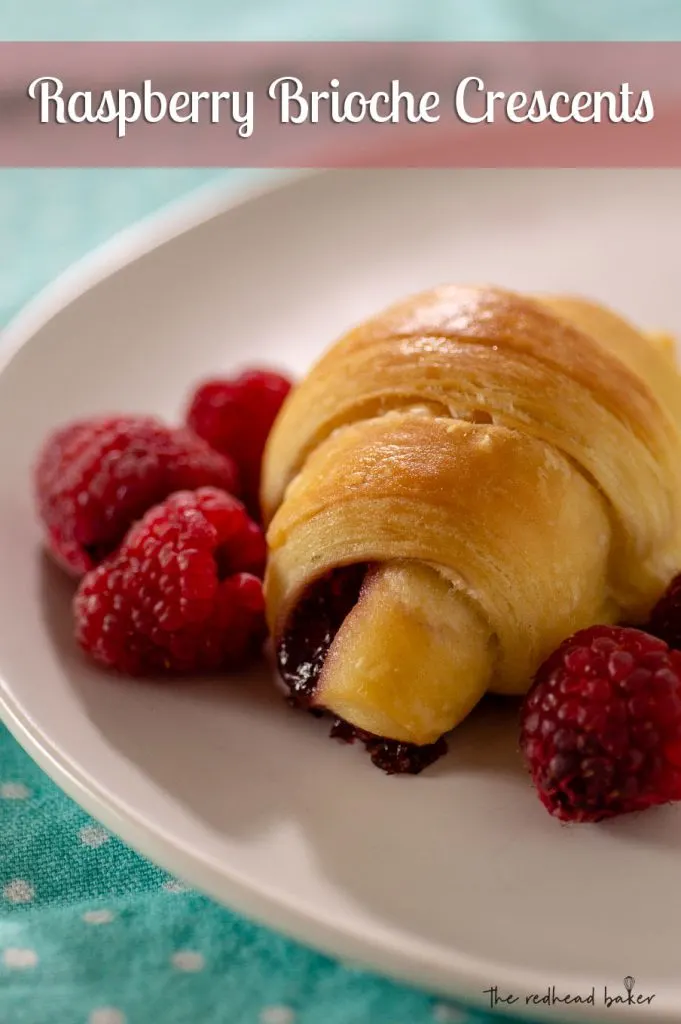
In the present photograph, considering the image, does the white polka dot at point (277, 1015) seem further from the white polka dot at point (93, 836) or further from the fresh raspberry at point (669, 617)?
the fresh raspberry at point (669, 617)

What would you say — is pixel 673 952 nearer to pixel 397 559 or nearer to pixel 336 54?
A: pixel 397 559

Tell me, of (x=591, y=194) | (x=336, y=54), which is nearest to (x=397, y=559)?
(x=591, y=194)

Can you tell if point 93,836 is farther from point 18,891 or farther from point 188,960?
point 188,960

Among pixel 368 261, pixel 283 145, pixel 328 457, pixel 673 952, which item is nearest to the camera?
pixel 673 952

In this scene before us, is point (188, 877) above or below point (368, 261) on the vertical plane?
below

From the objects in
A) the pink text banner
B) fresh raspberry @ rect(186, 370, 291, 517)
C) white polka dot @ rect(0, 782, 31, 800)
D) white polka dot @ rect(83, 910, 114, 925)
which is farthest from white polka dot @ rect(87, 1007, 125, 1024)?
the pink text banner

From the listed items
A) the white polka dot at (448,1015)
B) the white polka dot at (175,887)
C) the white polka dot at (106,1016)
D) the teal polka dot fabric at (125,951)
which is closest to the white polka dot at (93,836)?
the teal polka dot fabric at (125,951)

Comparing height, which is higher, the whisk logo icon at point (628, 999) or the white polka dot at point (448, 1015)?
the whisk logo icon at point (628, 999)
